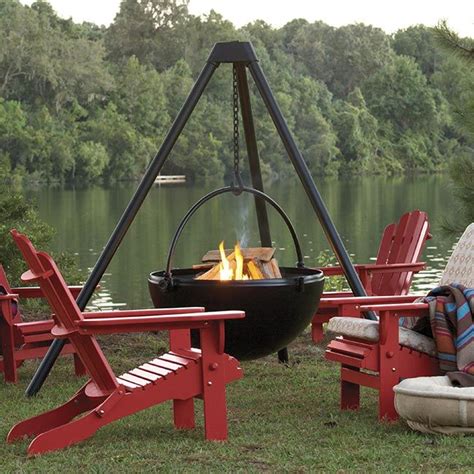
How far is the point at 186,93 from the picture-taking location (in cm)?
5353

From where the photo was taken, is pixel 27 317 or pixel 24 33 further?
pixel 24 33

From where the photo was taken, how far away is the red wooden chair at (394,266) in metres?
6.86

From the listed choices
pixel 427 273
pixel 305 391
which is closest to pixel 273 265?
pixel 305 391

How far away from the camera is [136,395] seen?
4102mm

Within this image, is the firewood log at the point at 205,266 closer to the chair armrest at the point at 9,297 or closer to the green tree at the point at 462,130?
the chair armrest at the point at 9,297

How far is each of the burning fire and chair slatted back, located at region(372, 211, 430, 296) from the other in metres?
2.06

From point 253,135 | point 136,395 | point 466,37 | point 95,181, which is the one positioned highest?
point 466,37

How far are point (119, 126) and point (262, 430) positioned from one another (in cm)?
4510

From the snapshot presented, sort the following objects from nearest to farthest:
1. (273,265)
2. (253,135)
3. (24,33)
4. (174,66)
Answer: (273,265), (253,135), (24,33), (174,66)

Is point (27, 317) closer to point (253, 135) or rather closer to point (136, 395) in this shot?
point (253, 135)

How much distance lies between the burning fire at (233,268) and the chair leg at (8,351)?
1279 mm

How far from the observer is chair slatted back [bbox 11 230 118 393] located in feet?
13.2

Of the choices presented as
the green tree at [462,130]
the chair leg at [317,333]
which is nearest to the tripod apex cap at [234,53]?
the chair leg at [317,333]

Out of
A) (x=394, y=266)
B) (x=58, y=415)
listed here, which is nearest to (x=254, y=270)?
(x=58, y=415)
